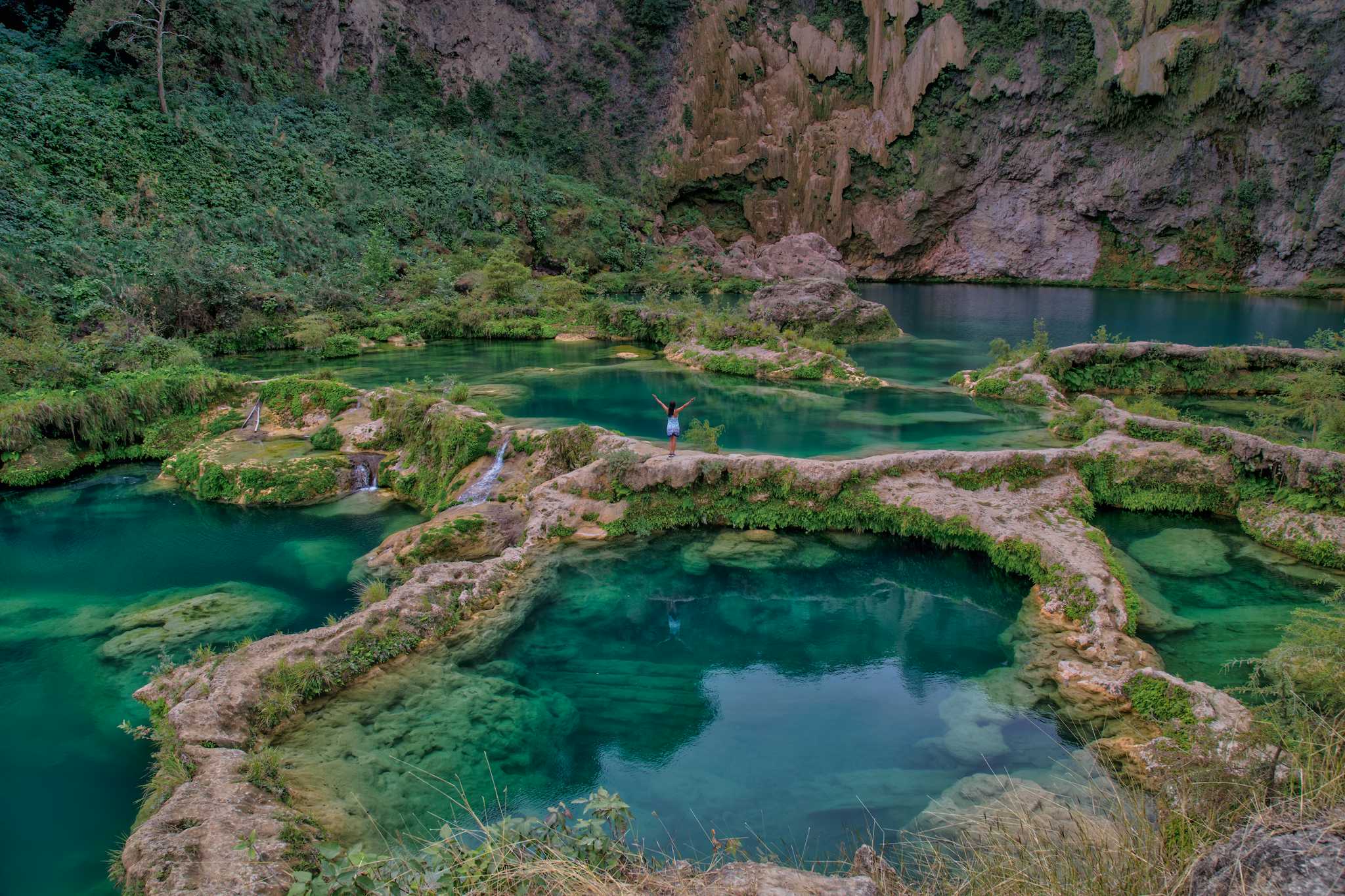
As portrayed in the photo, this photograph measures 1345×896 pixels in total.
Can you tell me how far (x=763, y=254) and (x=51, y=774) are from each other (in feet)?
170

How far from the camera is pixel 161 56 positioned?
1458 inches

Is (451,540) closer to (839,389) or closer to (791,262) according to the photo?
(839,389)

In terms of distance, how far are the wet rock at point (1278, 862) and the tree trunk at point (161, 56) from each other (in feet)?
156

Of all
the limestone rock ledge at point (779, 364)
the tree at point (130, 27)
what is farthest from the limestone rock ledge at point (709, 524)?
the tree at point (130, 27)

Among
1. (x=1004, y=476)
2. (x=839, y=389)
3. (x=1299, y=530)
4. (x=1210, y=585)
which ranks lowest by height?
(x=1210, y=585)

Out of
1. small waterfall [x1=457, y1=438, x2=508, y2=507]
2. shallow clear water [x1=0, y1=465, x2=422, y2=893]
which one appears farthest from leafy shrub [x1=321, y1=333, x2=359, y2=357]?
small waterfall [x1=457, y1=438, x2=508, y2=507]

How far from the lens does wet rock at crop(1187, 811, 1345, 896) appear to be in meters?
2.68

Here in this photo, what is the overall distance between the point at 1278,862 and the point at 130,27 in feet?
169

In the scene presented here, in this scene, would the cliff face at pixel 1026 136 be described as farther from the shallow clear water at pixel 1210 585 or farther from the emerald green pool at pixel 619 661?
the shallow clear water at pixel 1210 585

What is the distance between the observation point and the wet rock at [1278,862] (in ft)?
8.80

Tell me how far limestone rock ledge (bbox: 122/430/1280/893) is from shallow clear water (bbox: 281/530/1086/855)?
1.92 feet

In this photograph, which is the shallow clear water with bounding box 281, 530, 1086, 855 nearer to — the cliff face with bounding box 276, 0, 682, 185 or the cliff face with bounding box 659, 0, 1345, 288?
the cliff face with bounding box 659, 0, 1345, 288

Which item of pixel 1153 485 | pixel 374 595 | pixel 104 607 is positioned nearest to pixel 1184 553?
pixel 1153 485

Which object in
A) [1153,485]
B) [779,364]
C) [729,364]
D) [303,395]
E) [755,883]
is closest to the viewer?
[755,883]
